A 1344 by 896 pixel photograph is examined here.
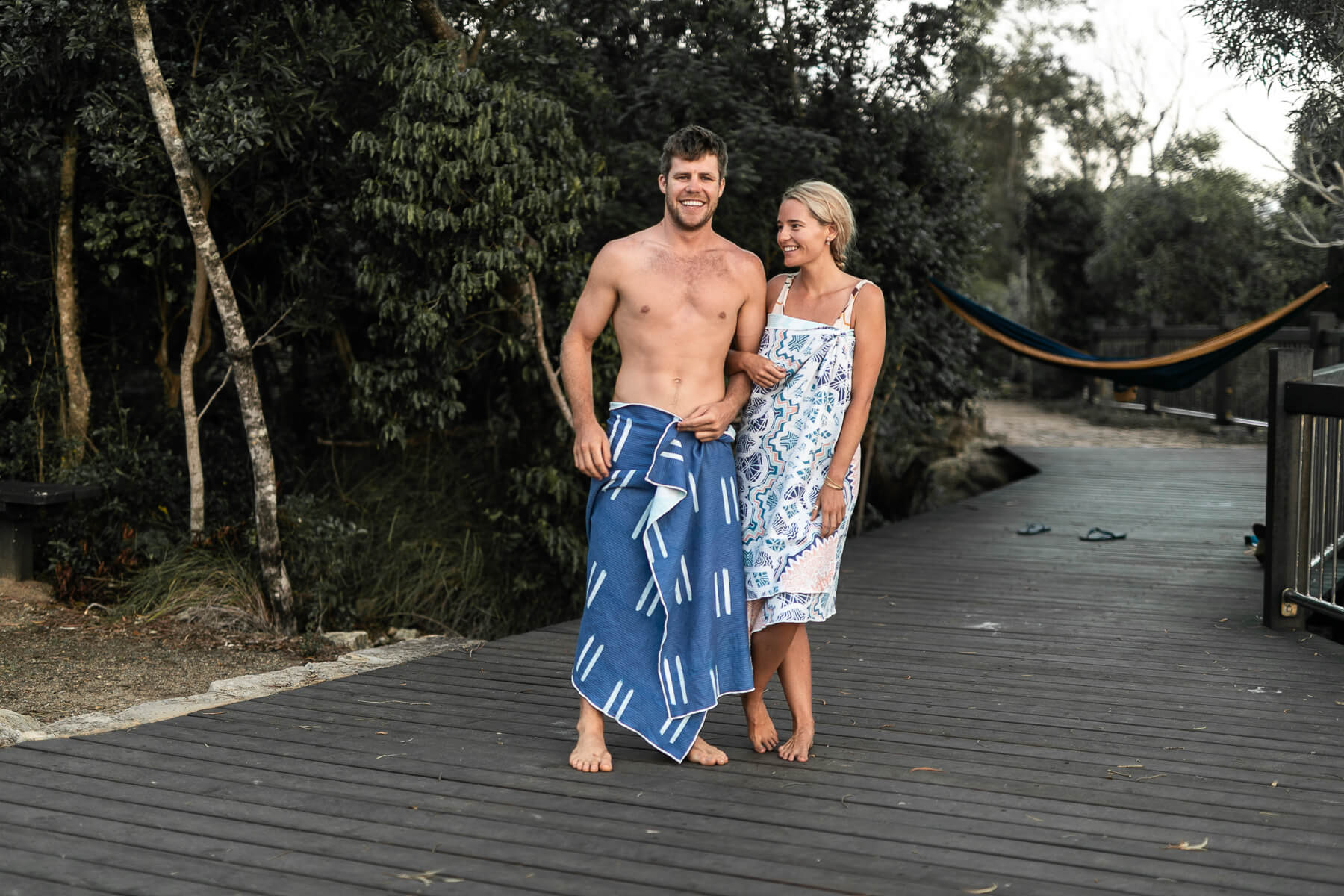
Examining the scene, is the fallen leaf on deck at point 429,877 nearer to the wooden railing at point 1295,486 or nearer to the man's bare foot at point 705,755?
the man's bare foot at point 705,755

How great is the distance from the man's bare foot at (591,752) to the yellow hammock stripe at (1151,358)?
5.06 m

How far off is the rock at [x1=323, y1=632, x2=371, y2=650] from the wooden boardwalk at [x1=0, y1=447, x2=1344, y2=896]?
3.28 ft

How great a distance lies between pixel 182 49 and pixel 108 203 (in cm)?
79

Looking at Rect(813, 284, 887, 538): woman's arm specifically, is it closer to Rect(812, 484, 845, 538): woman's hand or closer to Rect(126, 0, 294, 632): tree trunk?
Rect(812, 484, 845, 538): woman's hand

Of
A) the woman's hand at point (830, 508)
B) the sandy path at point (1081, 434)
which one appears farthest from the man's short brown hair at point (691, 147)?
the sandy path at point (1081, 434)

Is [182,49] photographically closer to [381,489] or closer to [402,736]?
[381,489]

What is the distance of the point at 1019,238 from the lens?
20.2 metres

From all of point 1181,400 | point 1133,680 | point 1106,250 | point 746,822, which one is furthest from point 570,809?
point 1106,250

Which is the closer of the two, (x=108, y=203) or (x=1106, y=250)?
(x=108, y=203)

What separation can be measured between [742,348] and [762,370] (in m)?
0.11

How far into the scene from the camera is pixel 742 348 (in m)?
3.27

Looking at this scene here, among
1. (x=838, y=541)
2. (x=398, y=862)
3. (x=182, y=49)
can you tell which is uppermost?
(x=182, y=49)

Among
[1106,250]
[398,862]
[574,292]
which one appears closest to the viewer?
[398,862]

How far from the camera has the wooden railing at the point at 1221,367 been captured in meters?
10.7
